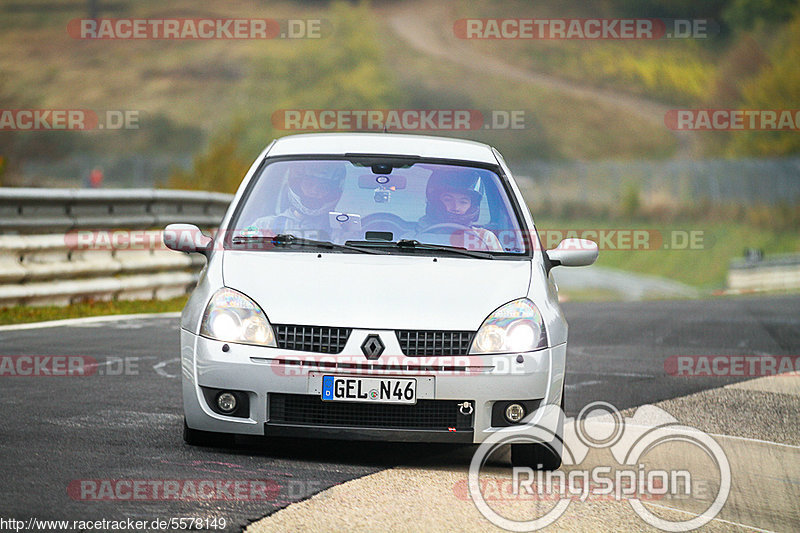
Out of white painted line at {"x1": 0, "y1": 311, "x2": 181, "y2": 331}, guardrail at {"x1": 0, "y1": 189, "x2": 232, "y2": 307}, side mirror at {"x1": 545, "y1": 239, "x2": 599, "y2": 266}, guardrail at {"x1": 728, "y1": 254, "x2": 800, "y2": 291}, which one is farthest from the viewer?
guardrail at {"x1": 728, "y1": 254, "x2": 800, "y2": 291}

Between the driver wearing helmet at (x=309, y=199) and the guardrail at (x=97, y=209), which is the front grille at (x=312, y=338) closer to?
the driver wearing helmet at (x=309, y=199)

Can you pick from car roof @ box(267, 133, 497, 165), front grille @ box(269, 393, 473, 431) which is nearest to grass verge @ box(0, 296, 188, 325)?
car roof @ box(267, 133, 497, 165)

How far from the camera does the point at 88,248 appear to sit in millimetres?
13508

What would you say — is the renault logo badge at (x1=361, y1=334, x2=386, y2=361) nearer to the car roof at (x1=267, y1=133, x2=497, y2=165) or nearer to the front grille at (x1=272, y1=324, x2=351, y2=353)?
the front grille at (x1=272, y1=324, x2=351, y2=353)

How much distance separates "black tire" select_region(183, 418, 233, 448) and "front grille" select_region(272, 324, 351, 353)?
624 millimetres

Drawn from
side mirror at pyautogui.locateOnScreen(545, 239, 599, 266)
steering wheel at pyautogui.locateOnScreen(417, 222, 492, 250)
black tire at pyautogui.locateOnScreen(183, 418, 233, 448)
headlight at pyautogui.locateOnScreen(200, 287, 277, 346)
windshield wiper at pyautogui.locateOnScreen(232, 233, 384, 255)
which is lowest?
black tire at pyautogui.locateOnScreen(183, 418, 233, 448)

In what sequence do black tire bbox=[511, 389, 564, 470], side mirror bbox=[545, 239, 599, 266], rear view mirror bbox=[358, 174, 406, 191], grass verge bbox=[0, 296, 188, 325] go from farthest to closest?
grass verge bbox=[0, 296, 188, 325] → rear view mirror bbox=[358, 174, 406, 191] → side mirror bbox=[545, 239, 599, 266] → black tire bbox=[511, 389, 564, 470]

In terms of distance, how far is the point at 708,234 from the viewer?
58438 mm

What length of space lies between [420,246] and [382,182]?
0.68 m

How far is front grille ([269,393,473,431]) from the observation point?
235 inches

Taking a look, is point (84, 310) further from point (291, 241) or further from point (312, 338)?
point (312, 338)

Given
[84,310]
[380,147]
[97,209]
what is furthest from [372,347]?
[97,209]

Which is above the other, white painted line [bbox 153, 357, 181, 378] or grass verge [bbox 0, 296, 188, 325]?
grass verge [bbox 0, 296, 188, 325]

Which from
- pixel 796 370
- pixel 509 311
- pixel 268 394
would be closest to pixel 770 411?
pixel 796 370
